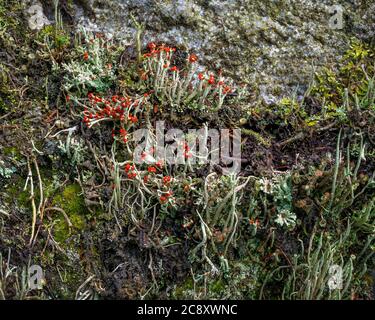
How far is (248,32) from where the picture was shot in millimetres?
3854

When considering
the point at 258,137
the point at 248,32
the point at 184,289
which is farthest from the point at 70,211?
the point at 248,32

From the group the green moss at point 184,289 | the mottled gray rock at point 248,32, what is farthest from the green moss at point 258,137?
the green moss at point 184,289

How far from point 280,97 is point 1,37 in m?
2.08

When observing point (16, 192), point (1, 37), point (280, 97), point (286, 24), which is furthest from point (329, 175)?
→ point (1, 37)

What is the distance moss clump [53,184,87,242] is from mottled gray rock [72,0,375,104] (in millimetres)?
1309

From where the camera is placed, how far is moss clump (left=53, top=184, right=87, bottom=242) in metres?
3.13

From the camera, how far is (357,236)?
3268 millimetres

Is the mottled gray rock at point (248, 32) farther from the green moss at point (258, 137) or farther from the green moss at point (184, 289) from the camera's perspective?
the green moss at point (184, 289)

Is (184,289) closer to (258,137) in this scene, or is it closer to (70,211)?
(70,211)

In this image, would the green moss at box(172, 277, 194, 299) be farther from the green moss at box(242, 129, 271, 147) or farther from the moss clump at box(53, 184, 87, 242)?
the green moss at box(242, 129, 271, 147)

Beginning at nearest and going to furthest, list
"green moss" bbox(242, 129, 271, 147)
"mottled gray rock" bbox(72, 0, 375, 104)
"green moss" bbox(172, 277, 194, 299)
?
"green moss" bbox(172, 277, 194, 299) → "green moss" bbox(242, 129, 271, 147) → "mottled gray rock" bbox(72, 0, 375, 104)

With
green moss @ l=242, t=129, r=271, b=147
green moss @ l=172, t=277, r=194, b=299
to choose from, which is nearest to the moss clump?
green moss @ l=172, t=277, r=194, b=299

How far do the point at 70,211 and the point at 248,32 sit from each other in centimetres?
190

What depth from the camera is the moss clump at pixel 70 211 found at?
3.13 metres
